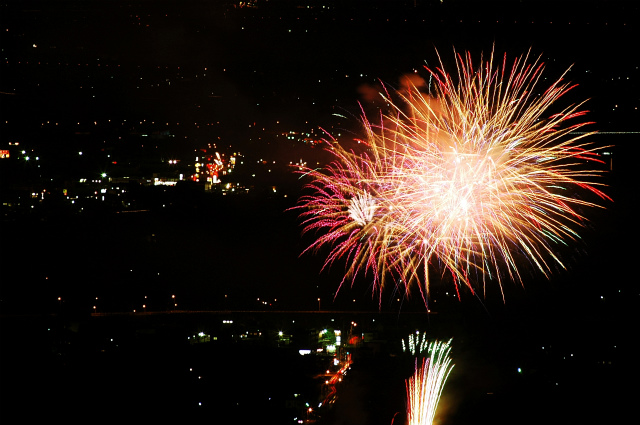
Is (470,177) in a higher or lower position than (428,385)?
higher

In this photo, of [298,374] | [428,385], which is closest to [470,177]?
[428,385]

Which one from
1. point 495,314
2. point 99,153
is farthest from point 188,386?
point 99,153

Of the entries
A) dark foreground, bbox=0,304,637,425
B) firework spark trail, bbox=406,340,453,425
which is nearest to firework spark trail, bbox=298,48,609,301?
dark foreground, bbox=0,304,637,425

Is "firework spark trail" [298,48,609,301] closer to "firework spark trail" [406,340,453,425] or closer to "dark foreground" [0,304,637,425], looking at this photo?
"dark foreground" [0,304,637,425]

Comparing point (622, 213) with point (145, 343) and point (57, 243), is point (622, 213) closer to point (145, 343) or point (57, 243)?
point (145, 343)

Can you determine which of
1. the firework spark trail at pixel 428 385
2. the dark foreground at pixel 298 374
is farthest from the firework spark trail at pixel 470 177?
the firework spark trail at pixel 428 385

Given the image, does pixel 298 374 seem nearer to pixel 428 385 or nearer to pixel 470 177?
pixel 428 385
